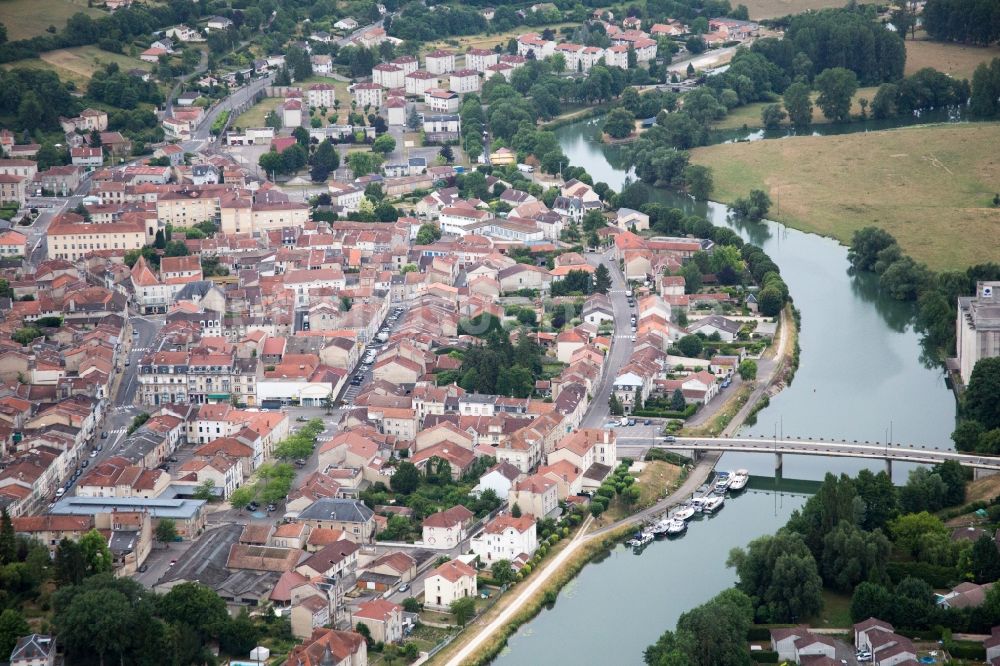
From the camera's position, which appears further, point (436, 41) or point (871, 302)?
point (436, 41)

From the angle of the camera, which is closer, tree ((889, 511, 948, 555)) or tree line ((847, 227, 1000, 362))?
tree ((889, 511, 948, 555))

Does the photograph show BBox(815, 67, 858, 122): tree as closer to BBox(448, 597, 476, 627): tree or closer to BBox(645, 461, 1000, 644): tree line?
BBox(645, 461, 1000, 644): tree line

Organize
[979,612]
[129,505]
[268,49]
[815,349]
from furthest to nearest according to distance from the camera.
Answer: [268,49], [815,349], [129,505], [979,612]

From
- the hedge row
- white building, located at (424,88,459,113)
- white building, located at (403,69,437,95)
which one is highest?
white building, located at (403,69,437,95)

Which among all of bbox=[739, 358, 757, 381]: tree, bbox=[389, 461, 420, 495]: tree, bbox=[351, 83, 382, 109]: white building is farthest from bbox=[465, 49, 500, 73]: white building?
bbox=[389, 461, 420, 495]: tree

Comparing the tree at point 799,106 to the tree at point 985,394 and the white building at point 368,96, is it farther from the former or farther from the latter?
the tree at point 985,394

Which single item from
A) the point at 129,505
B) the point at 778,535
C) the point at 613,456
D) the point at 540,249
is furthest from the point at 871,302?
the point at 129,505

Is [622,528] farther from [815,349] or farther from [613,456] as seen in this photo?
[815,349]

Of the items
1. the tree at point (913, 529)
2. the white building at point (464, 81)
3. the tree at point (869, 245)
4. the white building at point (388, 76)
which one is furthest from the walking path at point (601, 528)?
the white building at point (388, 76)
